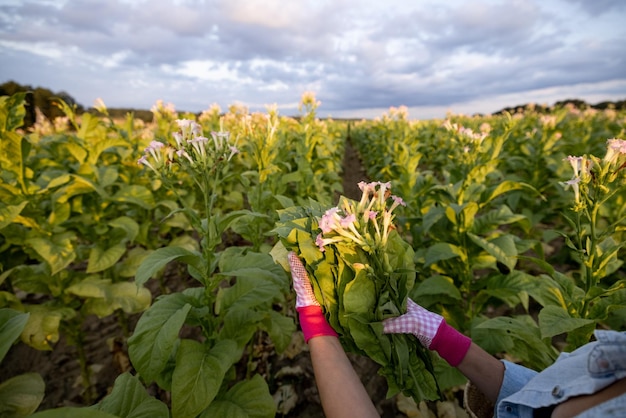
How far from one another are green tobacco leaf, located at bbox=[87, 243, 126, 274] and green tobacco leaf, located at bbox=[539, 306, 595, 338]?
124 inches

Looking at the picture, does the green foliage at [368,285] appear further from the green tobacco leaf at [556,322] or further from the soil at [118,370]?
the soil at [118,370]

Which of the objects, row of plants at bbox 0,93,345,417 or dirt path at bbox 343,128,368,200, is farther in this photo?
dirt path at bbox 343,128,368,200

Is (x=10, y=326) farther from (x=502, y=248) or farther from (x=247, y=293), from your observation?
(x=502, y=248)

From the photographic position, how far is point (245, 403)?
5.71 ft

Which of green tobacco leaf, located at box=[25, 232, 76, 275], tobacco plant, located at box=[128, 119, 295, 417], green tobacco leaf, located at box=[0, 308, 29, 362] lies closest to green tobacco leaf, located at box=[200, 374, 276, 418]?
tobacco plant, located at box=[128, 119, 295, 417]

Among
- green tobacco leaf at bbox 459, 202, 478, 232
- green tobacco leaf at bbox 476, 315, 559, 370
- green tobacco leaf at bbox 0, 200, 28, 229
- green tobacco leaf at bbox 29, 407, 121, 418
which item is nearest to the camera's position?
green tobacco leaf at bbox 29, 407, 121, 418

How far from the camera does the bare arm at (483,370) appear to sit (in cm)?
134

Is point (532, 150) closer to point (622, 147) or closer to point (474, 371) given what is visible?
point (622, 147)

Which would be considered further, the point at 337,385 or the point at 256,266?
the point at 256,266

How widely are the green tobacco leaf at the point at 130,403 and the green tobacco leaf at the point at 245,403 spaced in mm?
496

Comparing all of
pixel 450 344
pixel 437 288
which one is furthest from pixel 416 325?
pixel 437 288

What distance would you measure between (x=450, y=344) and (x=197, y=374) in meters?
1.22

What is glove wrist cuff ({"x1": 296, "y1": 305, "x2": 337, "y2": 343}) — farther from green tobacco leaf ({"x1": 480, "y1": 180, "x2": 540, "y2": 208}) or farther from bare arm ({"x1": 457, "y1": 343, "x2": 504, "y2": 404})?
green tobacco leaf ({"x1": 480, "y1": 180, "x2": 540, "y2": 208})

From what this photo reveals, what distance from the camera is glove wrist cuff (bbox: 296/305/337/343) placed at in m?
1.27
